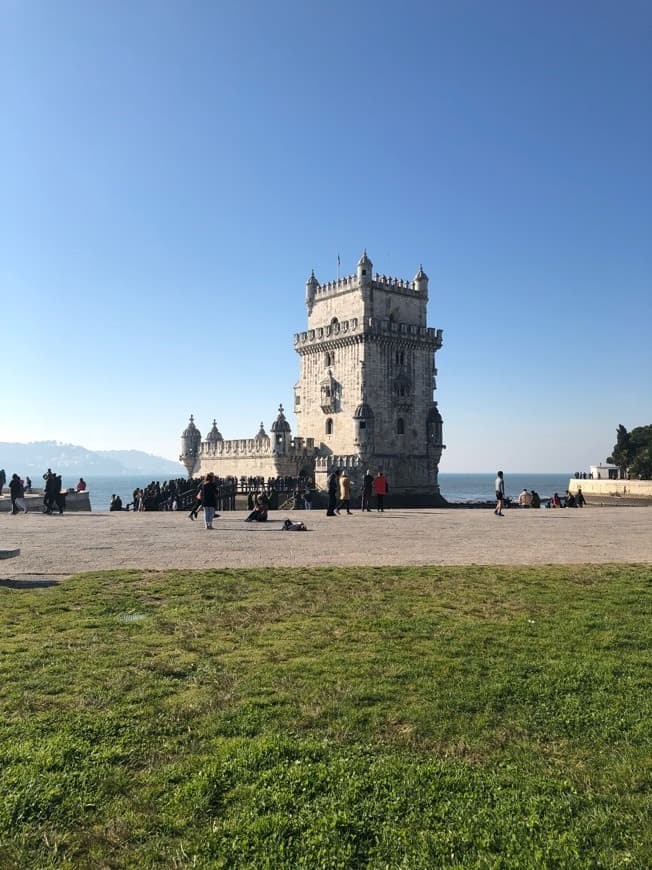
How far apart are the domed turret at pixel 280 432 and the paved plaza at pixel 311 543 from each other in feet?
93.3

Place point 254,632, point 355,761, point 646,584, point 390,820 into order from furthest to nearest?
point 646,584 → point 254,632 → point 355,761 → point 390,820

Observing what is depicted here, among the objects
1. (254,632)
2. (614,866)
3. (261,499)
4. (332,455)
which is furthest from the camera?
(332,455)

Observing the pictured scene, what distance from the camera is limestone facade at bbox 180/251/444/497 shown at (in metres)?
51.6

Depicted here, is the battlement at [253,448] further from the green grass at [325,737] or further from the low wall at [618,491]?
the green grass at [325,737]

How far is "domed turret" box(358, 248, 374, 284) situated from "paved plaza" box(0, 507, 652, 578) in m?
31.3

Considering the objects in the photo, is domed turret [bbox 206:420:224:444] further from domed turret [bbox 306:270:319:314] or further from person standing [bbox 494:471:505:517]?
person standing [bbox 494:471:505:517]

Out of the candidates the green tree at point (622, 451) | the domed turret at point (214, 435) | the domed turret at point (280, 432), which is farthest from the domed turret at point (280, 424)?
the green tree at point (622, 451)

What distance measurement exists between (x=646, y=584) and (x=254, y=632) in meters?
6.44

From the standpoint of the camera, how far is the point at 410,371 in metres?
54.0

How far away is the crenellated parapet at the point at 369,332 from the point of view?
51438mm

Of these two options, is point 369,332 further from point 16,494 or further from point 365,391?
point 16,494

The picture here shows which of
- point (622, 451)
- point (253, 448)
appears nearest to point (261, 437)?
point (253, 448)

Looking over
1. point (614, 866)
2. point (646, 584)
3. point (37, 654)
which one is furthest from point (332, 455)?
point (614, 866)

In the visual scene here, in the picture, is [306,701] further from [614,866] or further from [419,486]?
[419,486]
